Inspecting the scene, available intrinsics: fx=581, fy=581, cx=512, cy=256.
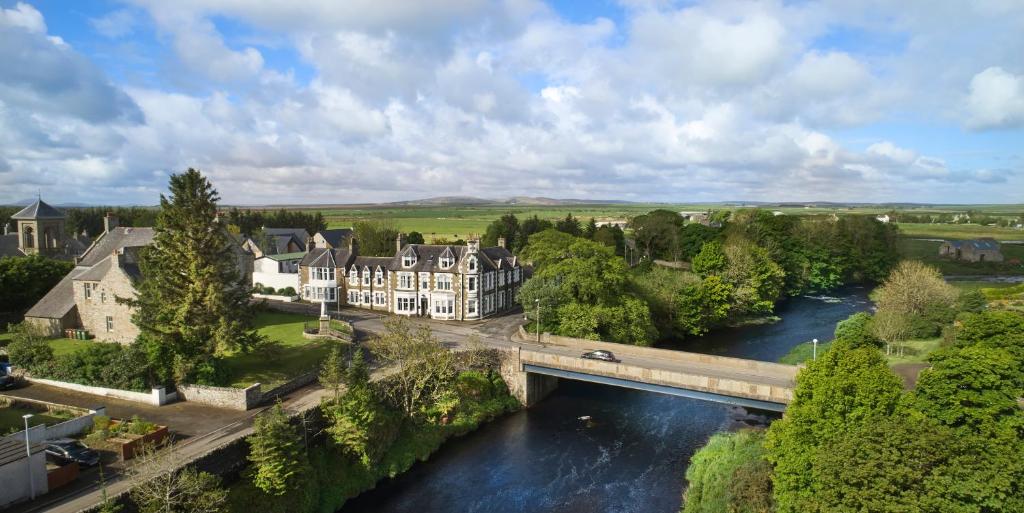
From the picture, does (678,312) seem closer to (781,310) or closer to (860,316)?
(860,316)

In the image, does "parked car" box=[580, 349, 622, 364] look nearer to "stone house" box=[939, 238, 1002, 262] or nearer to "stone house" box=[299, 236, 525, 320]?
"stone house" box=[299, 236, 525, 320]

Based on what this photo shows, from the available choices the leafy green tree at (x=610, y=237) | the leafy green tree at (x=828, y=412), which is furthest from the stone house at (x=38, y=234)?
the leafy green tree at (x=828, y=412)

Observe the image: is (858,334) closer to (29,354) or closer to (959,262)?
(29,354)

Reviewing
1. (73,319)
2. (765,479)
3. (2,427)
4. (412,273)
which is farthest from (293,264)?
(765,479)

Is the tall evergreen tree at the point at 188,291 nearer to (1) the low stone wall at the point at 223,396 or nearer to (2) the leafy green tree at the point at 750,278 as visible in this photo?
(1) the low stone wall at the point at 223,396

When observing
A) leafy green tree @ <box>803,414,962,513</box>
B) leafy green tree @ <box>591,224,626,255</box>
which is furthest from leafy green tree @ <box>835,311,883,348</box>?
leafy green tree @ <box>591,224,626,255</box>

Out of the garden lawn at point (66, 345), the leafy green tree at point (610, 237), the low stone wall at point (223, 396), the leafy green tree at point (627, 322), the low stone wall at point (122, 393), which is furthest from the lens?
the leafy green tree at point (610, 237)
